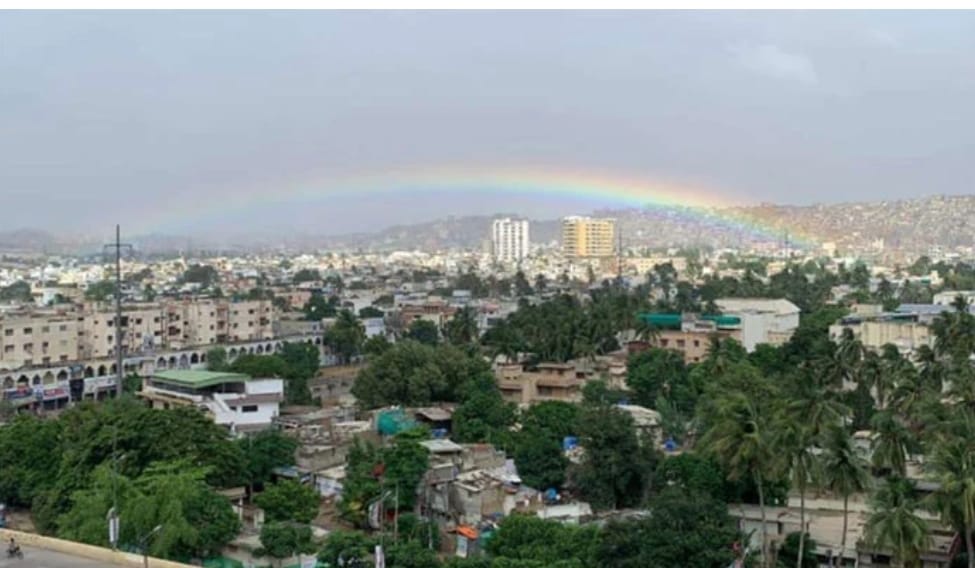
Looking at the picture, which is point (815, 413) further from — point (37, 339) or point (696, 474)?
point (37, 339)

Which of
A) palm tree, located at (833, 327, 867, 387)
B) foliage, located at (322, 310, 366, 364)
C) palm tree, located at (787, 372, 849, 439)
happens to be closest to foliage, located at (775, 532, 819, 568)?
palm tree, located at (787, 372, 849, 439)

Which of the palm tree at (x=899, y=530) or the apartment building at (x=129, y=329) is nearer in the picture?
the palm tree at (x=899, y=530)

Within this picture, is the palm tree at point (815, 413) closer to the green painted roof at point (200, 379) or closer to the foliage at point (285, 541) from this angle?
the foliage at point (285, 541)

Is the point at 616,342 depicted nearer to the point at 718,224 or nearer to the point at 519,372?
the point at 519,372

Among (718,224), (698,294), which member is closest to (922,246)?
(718,224)

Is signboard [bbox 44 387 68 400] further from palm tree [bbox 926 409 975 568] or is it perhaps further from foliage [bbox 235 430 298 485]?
palm tree [bbox 926 409 975 568]

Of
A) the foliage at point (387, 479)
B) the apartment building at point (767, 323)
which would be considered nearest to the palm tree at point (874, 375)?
the apartment building at point (767, 323)

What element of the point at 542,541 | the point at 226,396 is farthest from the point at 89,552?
the point at 226,396

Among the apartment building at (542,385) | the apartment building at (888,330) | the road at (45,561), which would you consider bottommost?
the apartment building at (542,385)
